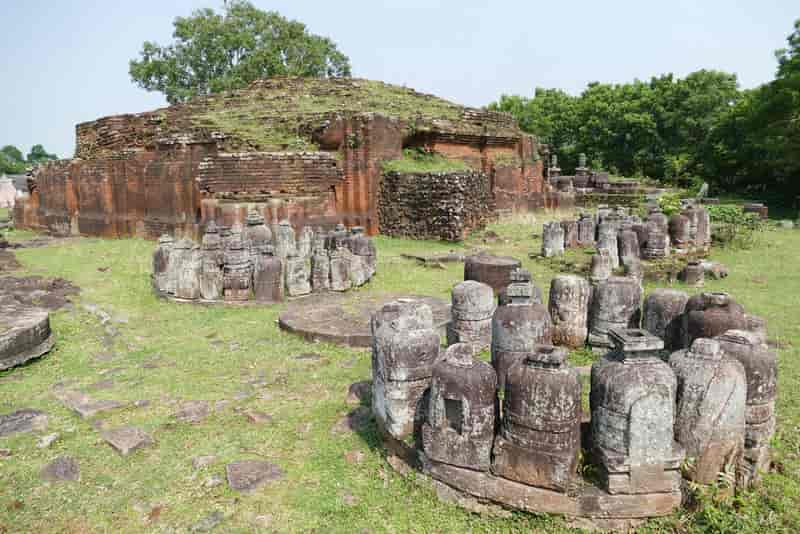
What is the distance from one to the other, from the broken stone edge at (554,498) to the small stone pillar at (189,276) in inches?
206

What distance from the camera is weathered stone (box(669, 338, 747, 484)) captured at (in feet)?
8.71

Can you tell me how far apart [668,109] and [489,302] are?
106ft

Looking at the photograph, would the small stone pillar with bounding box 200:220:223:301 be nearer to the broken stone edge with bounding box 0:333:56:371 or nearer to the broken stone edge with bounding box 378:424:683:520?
the broken stone edge with bounding box 0:333:56:371

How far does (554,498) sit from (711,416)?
0.86 meters

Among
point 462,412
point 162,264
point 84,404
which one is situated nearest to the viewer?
point 462,412

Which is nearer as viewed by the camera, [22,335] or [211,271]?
[22,335]

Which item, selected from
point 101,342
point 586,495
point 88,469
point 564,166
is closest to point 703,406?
point 586,495

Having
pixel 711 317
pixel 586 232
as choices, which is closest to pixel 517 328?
pixel 711 317

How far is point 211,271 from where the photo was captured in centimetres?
716

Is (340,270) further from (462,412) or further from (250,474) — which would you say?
(462,412)

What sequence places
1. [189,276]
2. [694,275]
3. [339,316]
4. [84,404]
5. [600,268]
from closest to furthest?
[84,404] → [339,316] → [189,276] → [694,275] → [600,268]

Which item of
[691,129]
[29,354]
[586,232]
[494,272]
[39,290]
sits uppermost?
[691,129]

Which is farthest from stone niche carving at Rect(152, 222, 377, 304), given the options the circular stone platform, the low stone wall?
the low stone wall

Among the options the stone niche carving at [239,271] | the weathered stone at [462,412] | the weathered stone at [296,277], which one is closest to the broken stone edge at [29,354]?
the stone niche carving at [239,271]
